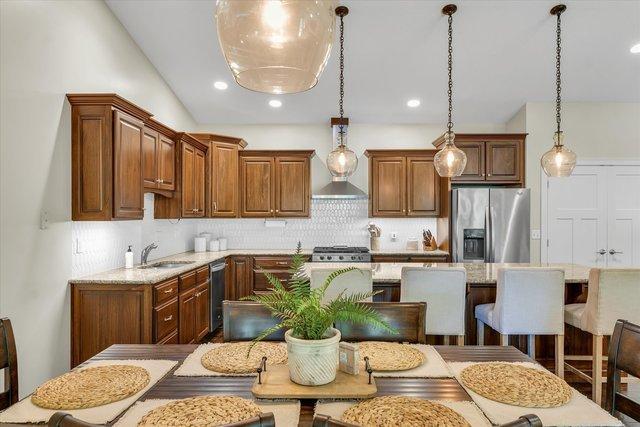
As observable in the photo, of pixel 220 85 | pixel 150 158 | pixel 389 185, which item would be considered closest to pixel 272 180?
pixel 220 85

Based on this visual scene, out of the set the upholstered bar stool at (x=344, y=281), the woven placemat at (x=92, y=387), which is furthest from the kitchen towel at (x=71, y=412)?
the upholstered bar stool at (x=344, y=281)

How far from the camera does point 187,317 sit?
13.4 feet

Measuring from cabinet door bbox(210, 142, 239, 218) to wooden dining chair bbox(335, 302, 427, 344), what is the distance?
3.90 m

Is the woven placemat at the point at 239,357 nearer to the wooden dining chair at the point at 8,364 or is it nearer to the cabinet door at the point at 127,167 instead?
the wooden dining chair at the point at 8,364

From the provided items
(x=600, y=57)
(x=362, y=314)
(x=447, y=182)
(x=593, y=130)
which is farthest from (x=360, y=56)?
(x=362, y=314)

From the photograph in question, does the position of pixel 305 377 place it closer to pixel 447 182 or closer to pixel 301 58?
pixel 301 58

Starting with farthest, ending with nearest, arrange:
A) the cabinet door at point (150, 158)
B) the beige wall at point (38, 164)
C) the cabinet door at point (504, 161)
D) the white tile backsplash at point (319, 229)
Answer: the white tile backsplash at point (319, 229) < the cabinet door at point (504, 161) < the cabinet door at point (150, 158) < the beige wall at point (38, 164)

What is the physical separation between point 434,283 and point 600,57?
365 cm

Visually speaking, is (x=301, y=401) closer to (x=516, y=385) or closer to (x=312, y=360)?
(x=312, y=360)

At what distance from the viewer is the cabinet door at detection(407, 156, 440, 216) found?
18.6 feet

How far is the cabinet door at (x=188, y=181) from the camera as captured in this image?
15.6 ft

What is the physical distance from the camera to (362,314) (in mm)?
1354

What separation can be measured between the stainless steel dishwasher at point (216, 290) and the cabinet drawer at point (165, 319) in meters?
1.04

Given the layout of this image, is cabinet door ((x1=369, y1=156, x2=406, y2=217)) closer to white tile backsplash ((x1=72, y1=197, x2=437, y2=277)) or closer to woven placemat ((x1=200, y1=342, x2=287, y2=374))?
white tile backsplash ((x1=72, y1=197, x2=437, y2=277))
